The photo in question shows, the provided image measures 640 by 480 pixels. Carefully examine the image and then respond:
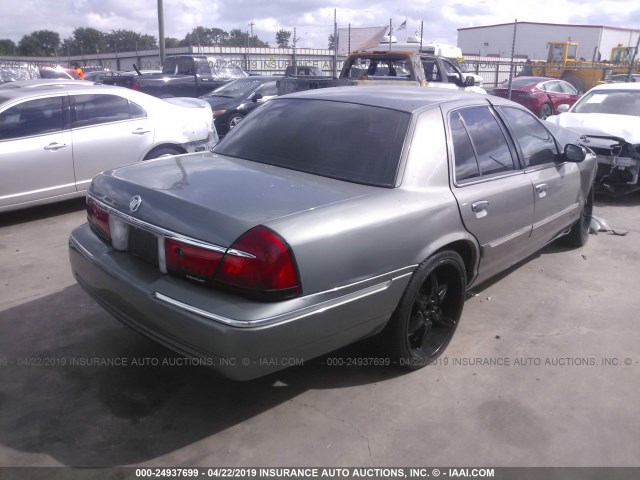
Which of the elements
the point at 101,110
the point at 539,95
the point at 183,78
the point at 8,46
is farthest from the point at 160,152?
the point at 8,46

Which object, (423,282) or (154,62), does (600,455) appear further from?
(154,62)

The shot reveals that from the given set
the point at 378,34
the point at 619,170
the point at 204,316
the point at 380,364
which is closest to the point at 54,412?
the point at 204,316

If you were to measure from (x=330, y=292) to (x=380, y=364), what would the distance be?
3.13 feet

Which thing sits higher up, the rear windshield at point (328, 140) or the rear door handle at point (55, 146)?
the rear windshield at point (328, 140)

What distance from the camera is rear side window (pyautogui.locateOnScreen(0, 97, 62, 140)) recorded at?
18.7 ft

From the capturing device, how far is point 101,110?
6391 mm

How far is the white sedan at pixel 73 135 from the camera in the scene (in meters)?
5.71

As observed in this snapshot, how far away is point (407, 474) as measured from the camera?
2.55 metres

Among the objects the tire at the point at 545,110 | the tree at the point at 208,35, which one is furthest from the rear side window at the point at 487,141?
the tree at the point at 208,35

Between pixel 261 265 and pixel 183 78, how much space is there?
1482cm

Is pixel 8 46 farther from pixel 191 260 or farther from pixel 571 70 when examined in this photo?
pixel 191 260

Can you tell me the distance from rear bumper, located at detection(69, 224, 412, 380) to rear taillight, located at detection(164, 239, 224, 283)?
0.06 m

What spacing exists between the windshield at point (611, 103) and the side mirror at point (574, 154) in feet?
15.0

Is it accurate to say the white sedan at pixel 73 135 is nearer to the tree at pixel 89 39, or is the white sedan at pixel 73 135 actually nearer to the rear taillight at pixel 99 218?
the rear taillight at pixel 99 218
